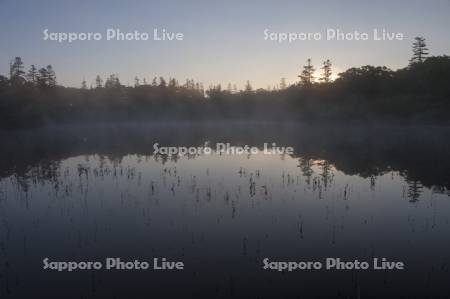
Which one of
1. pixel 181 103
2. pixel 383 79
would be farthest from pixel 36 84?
pixel 383 79

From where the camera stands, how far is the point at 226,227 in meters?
12.1

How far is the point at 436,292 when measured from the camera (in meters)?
7.84

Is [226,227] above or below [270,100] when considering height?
below

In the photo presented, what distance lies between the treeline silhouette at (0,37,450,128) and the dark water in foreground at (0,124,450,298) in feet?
162

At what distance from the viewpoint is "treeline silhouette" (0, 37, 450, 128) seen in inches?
2662

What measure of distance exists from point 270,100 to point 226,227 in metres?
103

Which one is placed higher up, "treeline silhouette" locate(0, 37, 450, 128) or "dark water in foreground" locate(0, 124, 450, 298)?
"treeline silhouette" locate(0, 37, 450, 128)

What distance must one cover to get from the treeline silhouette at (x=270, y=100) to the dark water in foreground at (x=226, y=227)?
49.5m

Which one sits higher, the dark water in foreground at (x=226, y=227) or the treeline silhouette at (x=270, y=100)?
the treeline silhouette at (x=270, y=100)

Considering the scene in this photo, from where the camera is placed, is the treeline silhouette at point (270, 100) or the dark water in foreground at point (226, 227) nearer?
the dark water in foreground at point (226, 227)

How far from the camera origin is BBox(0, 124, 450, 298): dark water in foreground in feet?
27.3

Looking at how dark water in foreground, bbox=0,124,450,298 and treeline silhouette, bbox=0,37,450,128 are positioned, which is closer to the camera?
dark water in foreground, bbox=0,124,450,298

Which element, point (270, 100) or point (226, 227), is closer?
point (226, 227)

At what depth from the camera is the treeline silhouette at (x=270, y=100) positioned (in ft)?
222
